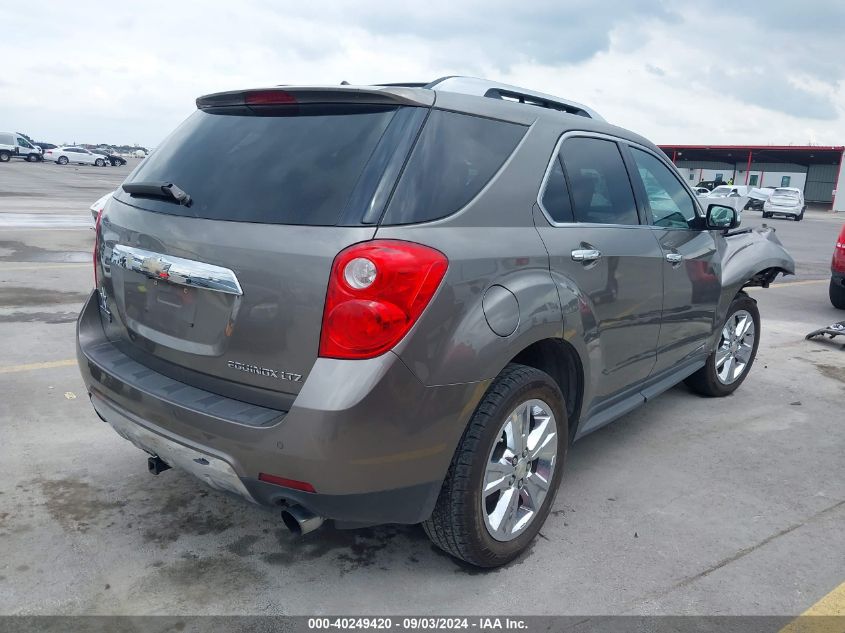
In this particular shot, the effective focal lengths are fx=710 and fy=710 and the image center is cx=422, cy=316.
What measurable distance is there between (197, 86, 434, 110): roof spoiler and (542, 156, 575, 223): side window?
0.68 m

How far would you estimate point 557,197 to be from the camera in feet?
9.87

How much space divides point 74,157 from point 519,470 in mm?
59352

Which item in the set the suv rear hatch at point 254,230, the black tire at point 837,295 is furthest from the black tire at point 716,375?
the black tire at point 837,295

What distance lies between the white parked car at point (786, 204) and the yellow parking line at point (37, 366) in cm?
3508

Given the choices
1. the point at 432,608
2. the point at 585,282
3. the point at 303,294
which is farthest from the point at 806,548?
the point at 303,294

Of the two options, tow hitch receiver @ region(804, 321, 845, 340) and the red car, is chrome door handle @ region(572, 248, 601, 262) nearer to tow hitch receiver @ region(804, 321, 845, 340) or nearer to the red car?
tow hitch receiver @ region(804, 321, 845, 340)

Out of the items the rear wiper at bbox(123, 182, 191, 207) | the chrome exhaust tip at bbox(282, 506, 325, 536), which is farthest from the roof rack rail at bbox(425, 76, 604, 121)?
the chrome exhaust tip at bbox(282, 506, 325, 536)

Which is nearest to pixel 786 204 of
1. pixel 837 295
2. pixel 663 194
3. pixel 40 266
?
pixel 837 295

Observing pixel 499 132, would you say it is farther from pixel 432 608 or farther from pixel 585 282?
pixel 432 608

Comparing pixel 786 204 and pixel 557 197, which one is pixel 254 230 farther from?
pixel 786 204

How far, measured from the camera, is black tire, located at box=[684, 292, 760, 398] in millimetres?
4840

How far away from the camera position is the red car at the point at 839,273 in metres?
8.37

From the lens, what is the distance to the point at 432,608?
2.55m

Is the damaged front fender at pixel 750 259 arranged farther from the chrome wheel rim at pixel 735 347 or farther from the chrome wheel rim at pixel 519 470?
the chrome wheel rim at pixel 519 470
